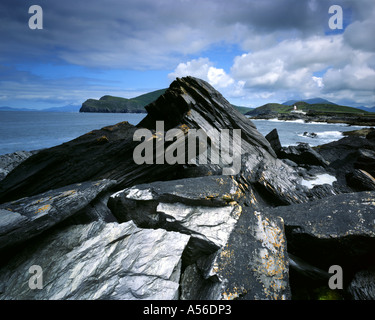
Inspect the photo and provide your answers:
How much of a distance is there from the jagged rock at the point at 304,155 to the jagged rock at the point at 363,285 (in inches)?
637

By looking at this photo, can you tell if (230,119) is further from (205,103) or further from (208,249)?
(208,249)

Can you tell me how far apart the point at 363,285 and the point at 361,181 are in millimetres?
10139

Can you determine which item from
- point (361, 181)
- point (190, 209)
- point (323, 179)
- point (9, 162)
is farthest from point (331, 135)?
point (9, 162)

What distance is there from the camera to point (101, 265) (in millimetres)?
6172

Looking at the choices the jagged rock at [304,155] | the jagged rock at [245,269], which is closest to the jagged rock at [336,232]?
the jagged rock at [245,269]

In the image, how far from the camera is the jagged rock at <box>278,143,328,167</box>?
20.9 meters

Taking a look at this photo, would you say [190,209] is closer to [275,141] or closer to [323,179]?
[323,179]

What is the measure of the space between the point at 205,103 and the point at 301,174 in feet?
35.1

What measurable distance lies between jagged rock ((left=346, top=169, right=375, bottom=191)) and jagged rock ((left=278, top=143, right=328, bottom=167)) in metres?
6.03

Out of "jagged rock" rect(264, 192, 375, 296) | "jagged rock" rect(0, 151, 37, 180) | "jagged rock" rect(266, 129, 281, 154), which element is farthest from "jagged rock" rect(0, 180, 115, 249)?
"jagged rock" rect(266, 129, 281, 154)

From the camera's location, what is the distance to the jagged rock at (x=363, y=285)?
20.5 ft

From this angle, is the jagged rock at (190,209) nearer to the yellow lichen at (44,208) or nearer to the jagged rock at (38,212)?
the jagged rock at (38,212)

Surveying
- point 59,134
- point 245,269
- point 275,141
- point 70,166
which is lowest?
point 245,269

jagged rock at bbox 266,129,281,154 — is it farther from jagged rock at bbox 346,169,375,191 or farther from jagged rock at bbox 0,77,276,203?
jagged rock at bbox 0,77,276,203
